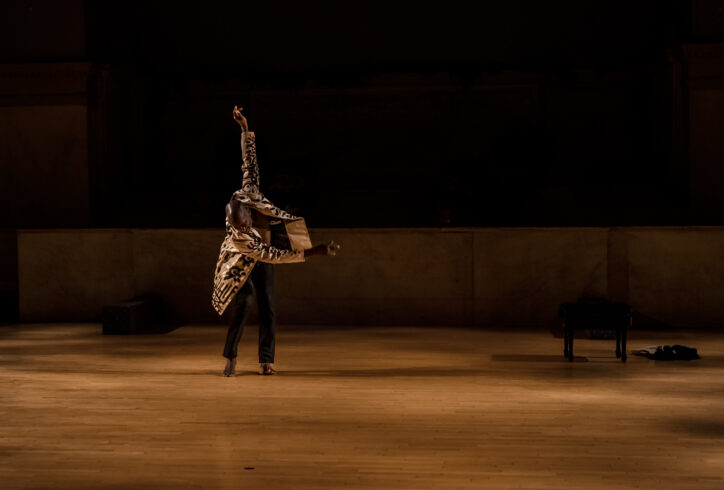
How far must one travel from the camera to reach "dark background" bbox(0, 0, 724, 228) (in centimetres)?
1791

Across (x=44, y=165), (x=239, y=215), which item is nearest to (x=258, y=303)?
(x=239, y=215)

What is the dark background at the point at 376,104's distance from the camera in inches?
705

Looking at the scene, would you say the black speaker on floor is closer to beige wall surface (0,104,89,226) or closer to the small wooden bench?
beige wall surface (0,104,89,226)

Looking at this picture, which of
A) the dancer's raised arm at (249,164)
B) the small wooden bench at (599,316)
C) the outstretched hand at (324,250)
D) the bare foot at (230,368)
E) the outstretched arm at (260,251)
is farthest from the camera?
the small wooden bench at (599,316)

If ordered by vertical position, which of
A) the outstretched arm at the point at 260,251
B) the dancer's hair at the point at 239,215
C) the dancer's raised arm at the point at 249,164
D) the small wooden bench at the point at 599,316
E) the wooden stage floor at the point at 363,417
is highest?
the dancer's raised arm at the point at 249,164

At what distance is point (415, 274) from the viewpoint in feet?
46.4

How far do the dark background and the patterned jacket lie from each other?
7856mm

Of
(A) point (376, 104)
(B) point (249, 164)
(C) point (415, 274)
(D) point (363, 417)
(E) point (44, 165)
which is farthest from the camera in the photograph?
(A) point (376, 104)

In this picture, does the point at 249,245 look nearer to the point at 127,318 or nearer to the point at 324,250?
the point at 324,250

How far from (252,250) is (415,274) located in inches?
205

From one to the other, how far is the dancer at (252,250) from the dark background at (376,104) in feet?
25.4

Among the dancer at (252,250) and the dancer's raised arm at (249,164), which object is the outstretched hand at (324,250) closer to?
the dancer at (252,250)

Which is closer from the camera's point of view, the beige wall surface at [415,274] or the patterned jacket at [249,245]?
the patterned jacket at [249,245]

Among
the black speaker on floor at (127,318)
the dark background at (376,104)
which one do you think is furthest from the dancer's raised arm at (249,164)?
the dark background at (376,104)
